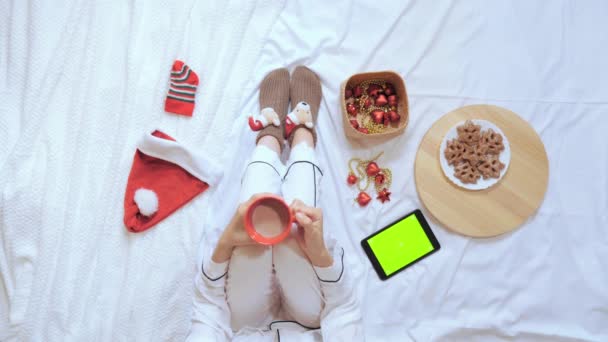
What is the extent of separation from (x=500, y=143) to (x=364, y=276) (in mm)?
469

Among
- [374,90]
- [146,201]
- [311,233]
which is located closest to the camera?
[311,233]

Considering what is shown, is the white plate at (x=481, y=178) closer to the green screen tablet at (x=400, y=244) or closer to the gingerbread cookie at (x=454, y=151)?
the gingerbread cookie at (x=454, y=151)

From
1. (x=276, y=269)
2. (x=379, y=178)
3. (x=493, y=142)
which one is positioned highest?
(x=493, y=142)

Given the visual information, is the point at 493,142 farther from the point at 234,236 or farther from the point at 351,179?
the point at 234,236

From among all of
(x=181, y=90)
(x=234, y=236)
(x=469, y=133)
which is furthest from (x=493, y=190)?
(x=181, y=90)

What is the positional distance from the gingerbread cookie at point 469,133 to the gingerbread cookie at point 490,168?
6cm

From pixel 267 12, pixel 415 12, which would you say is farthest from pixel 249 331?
pixel 415 12

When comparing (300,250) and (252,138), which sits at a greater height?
(252,138)

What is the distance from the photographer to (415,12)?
45.8 inches

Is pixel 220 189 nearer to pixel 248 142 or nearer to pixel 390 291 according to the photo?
pixel 248 142

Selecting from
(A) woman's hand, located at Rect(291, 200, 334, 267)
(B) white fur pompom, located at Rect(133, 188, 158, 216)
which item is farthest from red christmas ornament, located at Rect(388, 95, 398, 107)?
(B) white fur pompom, located at Rect(133, 188, 158, 216)

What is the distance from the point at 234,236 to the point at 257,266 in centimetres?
9

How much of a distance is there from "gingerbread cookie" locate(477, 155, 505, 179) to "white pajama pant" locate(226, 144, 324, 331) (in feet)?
1.31

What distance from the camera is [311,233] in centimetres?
79
